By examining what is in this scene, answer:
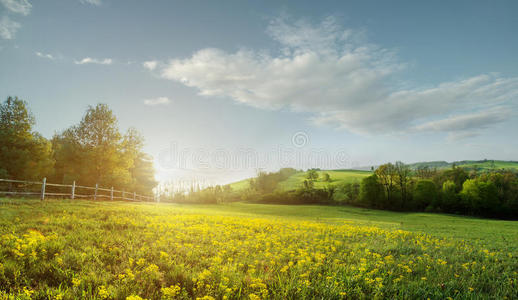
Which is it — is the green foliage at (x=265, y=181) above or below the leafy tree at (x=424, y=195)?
above

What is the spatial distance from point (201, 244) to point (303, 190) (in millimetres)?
62611

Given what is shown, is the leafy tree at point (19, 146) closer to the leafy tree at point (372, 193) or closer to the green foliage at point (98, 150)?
the green foliage at point (98, 150)

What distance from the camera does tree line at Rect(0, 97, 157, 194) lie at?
30.6m

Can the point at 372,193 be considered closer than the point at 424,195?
Yes

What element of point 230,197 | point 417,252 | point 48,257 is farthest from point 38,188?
point 230,197

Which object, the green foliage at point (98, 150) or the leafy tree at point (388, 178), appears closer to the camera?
the green foliage at point (98, 150)

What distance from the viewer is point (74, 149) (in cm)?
3316

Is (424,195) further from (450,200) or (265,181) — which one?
(265,181)

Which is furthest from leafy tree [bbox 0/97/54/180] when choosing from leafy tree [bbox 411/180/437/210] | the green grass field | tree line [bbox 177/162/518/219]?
leafy tree [bbox 411/180/437/210]

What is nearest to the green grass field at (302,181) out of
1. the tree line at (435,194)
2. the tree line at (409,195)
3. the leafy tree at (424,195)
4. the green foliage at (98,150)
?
the tree line at (409,195)

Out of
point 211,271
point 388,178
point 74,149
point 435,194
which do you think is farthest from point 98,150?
point 435,194

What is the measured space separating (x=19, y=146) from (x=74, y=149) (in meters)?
5.74

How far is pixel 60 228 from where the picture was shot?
838 cm

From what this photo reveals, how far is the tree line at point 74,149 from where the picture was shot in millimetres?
30625
